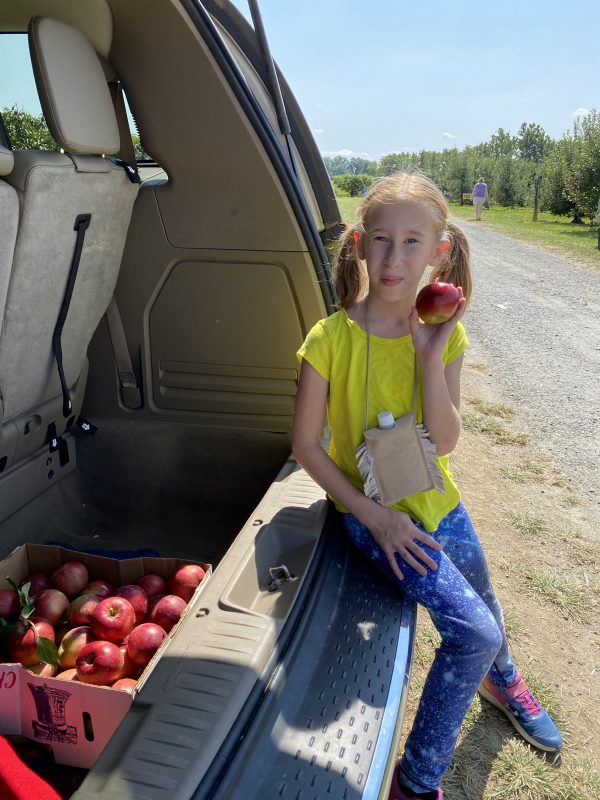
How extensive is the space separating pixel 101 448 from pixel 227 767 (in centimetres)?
179

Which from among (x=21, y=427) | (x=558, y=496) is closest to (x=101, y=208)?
(x=21, y=427)

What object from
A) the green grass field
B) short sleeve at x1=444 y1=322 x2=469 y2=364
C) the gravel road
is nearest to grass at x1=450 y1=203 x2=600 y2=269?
the green grass field

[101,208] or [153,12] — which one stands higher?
[153,12]

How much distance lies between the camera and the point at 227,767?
3.80 ft

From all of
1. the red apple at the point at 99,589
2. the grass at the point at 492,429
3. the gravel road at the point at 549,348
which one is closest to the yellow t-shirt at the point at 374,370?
the red apple at the point at 99,589

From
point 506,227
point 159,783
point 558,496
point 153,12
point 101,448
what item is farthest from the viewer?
point 506,227

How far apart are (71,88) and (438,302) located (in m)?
1.18

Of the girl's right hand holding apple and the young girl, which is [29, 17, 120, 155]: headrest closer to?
the young girl

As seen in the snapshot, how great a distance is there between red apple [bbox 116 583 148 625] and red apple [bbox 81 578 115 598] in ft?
0.20

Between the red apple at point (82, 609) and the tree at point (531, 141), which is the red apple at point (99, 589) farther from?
the tree at point (531, 141)

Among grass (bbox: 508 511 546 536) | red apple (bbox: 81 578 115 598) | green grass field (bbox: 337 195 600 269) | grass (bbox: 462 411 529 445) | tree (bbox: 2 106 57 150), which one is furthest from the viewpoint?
green grass field (bbox: 337 195 600 269)

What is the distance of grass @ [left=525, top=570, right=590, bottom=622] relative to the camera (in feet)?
9.20

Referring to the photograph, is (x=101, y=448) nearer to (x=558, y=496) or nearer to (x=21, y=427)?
(x=21, y=427)

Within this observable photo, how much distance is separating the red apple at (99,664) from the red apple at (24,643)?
15cm
